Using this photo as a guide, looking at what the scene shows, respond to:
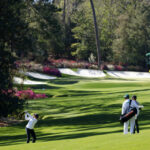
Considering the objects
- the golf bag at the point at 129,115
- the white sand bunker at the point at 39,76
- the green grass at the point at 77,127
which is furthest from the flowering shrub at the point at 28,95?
the golf bag at the point at 129,115

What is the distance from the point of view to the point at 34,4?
31.0 meters

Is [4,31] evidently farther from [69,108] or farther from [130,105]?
[130,105]

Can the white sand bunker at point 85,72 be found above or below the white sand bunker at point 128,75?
above

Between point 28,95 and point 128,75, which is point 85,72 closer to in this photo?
point 128,75

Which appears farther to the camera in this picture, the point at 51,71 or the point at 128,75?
the point at 128,75

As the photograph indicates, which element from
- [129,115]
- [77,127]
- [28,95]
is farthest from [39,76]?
[129,115]

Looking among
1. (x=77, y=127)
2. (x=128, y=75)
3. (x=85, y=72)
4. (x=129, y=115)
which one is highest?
(x=129, y=115)

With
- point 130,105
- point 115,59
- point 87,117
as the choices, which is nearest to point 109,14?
point 115,59

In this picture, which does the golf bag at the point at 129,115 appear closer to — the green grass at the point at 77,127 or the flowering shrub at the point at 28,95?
the green grass at the point at 77,127

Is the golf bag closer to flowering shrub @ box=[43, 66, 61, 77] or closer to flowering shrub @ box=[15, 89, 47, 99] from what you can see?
flowering shrub @ box=[15, 89, 47, 99]

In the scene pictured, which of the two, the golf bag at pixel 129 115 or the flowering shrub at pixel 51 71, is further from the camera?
the flowering shrub at pixel 51 71

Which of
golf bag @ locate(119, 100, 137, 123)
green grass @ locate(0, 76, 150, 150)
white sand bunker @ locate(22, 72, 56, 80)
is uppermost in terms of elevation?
golf bag @ locate(119, 100, 137, 123)

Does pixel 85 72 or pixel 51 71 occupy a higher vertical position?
pixel 51 71

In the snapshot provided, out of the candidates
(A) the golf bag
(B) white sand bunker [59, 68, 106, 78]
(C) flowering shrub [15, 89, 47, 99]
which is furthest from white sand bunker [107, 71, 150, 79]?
(A) the golf bag
